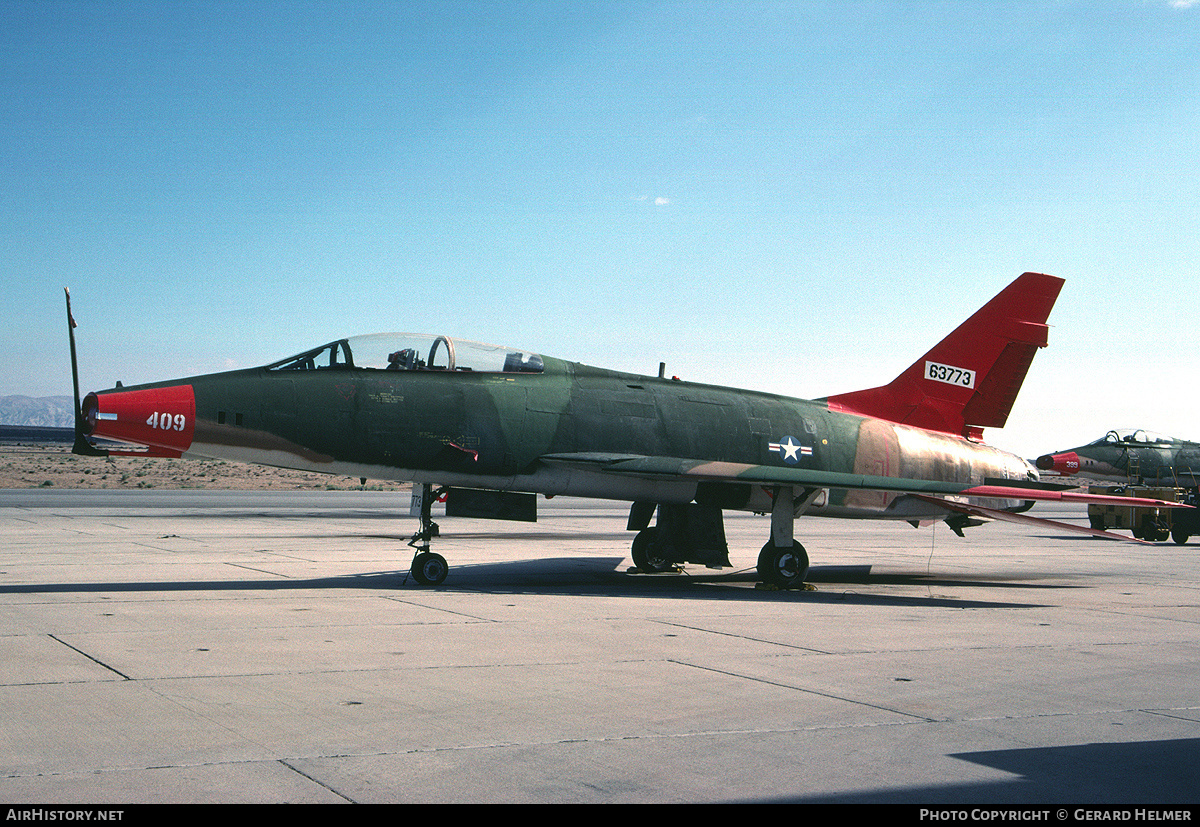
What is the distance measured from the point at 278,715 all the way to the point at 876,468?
12.2m

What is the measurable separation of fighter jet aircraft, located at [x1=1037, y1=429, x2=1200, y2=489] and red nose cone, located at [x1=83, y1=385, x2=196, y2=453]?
27.8 meters

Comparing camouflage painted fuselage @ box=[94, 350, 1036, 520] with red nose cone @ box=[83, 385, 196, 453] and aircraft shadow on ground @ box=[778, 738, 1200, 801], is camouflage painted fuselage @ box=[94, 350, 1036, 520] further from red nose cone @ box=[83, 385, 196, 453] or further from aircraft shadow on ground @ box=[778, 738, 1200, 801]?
aircraft shadow on ground @ box=[778, 738, 1200, 801]

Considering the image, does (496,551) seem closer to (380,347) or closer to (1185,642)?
(380,347)

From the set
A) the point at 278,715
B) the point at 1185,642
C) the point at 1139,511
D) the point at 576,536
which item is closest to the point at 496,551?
the point at 576,536

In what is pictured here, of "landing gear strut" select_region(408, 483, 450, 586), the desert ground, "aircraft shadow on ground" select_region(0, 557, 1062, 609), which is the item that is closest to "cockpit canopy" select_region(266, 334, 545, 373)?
"landing gear strut" select_region(408, 483, 450, 586)

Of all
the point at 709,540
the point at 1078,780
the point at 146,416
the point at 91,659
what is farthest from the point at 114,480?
the point at 1078,780

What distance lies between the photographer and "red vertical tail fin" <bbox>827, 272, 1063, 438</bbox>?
17625 mm

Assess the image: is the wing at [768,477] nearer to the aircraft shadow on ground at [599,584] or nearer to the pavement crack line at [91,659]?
the aircraft shadow on ground at [599,584]

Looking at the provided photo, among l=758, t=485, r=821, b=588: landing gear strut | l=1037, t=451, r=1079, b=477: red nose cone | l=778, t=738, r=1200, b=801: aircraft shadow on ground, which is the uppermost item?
l=1037, t=451, r=1079, b=477: red nose cone

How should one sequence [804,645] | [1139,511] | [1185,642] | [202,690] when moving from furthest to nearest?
[1139,511] → [1185,642] → [804,645] → [202,690]

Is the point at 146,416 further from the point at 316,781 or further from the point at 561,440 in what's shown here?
the point at 316,781

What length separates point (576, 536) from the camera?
82.7 ft

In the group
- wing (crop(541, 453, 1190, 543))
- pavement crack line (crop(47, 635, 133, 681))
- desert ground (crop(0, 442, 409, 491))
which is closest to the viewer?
Result: pavement crack line (crop(47, 635, 133, 681))

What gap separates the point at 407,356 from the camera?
13.1m
